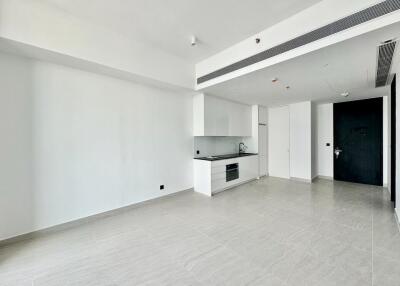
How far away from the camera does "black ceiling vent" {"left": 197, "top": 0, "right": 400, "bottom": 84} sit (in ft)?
5.94

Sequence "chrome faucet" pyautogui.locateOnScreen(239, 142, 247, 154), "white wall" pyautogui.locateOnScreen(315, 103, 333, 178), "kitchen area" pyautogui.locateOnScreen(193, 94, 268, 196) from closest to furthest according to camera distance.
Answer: "kitchen area" pyautogui.locateOnScreen(193, 94, 268, 196) → "white wall" pyautogui.locateOnScreen(315, 103, 333, 178) → "chrome faucet" pyautogui.locateOnScreen(239, 142, 247, 154)

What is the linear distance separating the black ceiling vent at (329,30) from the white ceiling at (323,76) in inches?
6.4

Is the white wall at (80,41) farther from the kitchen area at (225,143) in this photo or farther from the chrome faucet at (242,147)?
the chrome faucet at (242,147)

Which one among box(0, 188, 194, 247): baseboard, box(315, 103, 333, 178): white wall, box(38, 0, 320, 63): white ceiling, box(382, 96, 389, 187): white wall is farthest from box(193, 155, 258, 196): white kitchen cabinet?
box(382, 96, 389, 187): white wall

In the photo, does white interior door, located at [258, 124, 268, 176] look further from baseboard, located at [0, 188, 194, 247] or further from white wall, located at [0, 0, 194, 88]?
baseboard, located at [0, 188, 194, 247]

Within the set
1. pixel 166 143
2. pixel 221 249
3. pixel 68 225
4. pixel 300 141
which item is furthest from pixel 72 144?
pixel 300 141

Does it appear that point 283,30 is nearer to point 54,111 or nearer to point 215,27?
point 215,27

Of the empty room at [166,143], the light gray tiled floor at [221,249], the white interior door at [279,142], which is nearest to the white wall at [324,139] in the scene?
the white interior door at [279,142]

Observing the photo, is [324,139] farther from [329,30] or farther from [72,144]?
[72,144]

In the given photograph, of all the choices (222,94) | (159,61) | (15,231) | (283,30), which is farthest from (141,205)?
(283,30)

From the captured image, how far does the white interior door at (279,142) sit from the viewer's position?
610cm

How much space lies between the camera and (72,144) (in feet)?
9.48

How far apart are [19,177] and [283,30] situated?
4.20 m

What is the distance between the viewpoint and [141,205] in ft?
12.3
